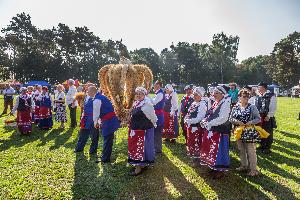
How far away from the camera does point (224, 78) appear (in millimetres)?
84875

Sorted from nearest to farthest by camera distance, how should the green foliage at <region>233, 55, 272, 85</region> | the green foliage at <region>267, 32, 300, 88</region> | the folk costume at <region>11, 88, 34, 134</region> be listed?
the folk costume at <region>11, 88, 34, 134</region> → the green foliage at <region>267, 32, 300, 88</region> → the green foliage at <region>233, 55, 272, 85</region>

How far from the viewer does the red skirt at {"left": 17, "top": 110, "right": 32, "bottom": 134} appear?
14.0 m

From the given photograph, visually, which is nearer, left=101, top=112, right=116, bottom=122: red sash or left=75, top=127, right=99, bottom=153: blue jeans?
left=101, top=112, right=116, bottom=122: red sash

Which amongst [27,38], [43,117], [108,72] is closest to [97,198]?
[108,72]

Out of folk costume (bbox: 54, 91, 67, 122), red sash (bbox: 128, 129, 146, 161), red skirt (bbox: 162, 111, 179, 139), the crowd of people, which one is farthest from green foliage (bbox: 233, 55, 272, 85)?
red sash (bbox: 128, 129, 146, 161)

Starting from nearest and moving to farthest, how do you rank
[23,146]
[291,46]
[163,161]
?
[163,161] → [23,146] → [291,46]

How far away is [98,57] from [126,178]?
276ft

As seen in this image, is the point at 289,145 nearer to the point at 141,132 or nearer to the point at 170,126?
the point at 170,126

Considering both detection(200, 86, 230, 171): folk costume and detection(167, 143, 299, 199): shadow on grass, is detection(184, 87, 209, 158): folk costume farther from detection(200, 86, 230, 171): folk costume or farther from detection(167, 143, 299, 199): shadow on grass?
detection(200, 86, 230, 171): folk costume

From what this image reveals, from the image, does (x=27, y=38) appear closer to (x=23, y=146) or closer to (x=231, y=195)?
(x=23, y=146)

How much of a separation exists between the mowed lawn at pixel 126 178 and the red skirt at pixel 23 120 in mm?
2328

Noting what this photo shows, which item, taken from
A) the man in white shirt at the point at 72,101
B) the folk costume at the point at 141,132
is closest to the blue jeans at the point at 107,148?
the folk costume at the point at 141,132

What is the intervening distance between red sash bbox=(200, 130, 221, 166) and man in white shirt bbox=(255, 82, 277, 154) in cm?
365

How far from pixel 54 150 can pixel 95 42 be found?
253 feet
